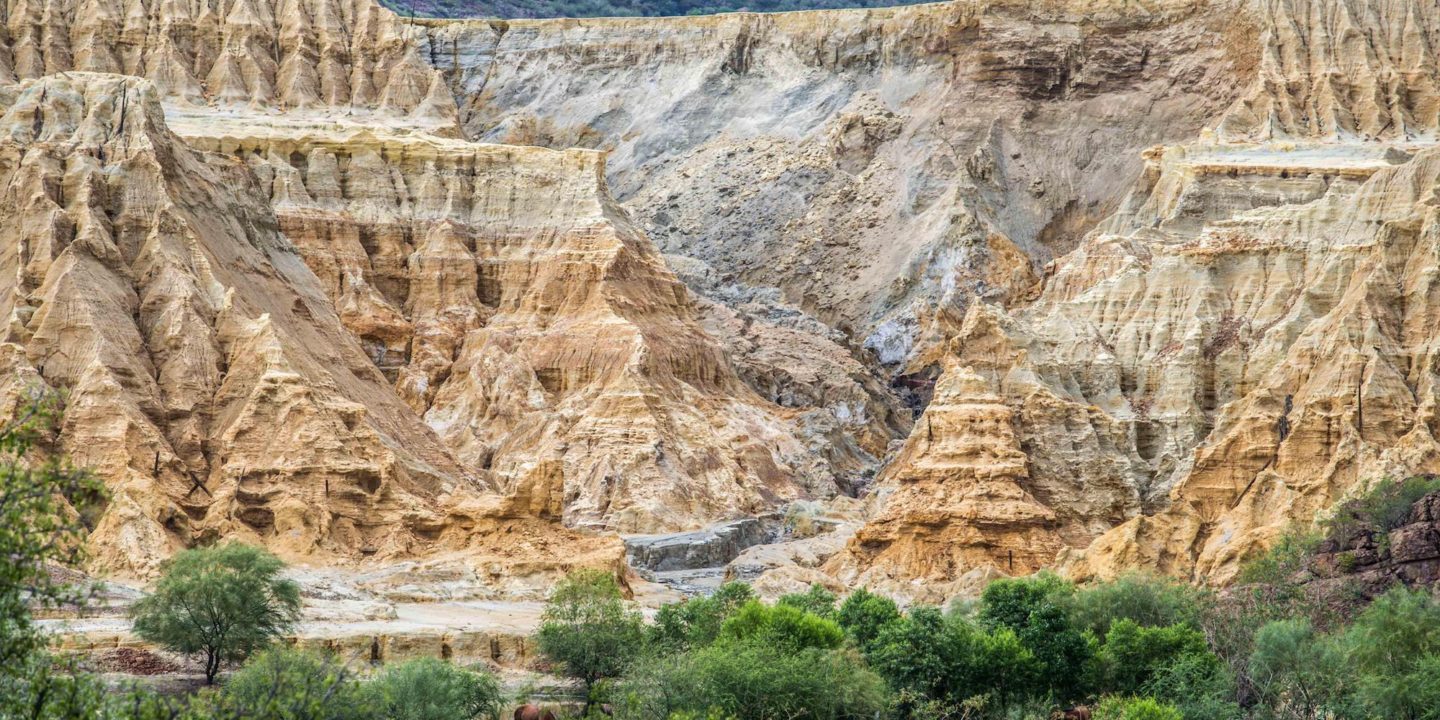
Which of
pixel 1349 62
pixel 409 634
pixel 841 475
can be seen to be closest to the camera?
pixel 409 634

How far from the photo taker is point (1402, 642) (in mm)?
58906

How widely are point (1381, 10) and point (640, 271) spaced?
43556 mm

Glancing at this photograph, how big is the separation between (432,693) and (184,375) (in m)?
30.6

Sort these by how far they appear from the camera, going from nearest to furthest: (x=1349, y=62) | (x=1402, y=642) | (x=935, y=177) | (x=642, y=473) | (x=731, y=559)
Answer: (x=1402, y=642)
(x=731, y=559)
(x=642, y=473)
(x=1349, y=62)
(x=935, y=177)

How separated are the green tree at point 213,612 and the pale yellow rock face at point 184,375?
9491 millimetres

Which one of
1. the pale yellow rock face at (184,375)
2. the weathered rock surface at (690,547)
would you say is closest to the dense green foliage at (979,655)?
the pale yellow rock face at (184,375)

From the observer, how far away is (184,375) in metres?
83.8

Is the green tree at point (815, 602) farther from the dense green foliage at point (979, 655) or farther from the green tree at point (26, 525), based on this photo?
the green tree at point (26, 525)

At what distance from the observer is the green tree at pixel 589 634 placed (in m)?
65.8

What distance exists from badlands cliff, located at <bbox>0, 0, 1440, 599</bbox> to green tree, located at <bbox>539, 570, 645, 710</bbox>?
9.86 m

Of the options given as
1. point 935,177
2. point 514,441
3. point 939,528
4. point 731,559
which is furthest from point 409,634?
point 935,177

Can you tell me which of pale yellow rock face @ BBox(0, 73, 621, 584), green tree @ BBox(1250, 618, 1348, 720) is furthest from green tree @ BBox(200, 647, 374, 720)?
green tree @ BBox(1250, 618, 1348, 720)

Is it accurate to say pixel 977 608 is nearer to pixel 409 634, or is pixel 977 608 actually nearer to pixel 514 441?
pixel 409 634

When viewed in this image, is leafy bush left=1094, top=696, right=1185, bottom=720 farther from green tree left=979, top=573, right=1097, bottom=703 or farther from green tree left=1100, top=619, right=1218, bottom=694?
green tree left=1100, top=619, right=1218, bottom=694
